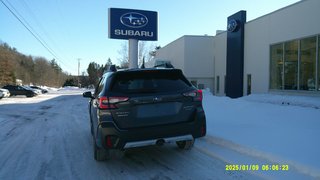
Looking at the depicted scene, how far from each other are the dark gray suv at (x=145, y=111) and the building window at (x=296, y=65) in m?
13.7

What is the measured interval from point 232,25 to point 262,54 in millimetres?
4690

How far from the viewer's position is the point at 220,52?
30141 millimetres

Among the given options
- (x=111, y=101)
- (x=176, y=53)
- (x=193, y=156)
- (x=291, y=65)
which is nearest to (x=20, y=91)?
(x=176, y=53)

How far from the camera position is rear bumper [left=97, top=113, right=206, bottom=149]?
4859mm

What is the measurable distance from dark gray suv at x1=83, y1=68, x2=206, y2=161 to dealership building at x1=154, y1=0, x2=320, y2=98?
44.4ft

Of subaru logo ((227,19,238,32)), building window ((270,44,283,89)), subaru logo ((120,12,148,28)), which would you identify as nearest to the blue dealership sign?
subaru logo ((120,12,148,28))

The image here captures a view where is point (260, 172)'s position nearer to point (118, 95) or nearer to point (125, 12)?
point (118, 95)

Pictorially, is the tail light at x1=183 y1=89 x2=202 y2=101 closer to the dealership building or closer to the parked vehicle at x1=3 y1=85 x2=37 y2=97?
the dealership building

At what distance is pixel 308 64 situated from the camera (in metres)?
17.3

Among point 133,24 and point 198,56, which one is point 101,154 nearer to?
point 133,24

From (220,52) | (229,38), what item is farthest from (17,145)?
(220,52)

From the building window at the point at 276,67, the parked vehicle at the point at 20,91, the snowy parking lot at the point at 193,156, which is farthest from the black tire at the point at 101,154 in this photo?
the parked vehicle at the point at 20,91

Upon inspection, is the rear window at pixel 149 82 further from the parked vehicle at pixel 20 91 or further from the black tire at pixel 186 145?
the parked vehicle at pixel 20 91

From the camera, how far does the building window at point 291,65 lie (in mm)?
18328
